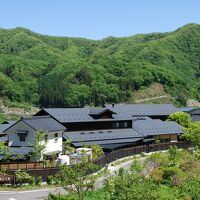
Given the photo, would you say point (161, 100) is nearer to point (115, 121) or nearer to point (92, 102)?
point (92, 102)

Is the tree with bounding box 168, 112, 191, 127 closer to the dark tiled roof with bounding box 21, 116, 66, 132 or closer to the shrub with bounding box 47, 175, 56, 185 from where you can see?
the dark tiled roof with bounding box 21, 116, 66, 132

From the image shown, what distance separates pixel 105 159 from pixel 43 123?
7496mm

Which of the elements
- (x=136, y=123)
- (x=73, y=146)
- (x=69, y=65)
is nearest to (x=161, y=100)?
(x=69, y=65)

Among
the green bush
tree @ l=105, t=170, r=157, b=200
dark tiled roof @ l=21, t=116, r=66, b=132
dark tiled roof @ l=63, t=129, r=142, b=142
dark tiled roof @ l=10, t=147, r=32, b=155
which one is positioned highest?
dark tiled roof @ l=21, t=116, r=66, b=132

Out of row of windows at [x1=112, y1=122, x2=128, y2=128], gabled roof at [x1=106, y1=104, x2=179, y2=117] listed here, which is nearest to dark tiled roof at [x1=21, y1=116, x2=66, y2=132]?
row of windows at [x1=112, y1=122, x2=128, y2=128]

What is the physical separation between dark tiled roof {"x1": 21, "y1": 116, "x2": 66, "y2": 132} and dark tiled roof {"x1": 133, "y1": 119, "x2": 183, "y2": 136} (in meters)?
13.6

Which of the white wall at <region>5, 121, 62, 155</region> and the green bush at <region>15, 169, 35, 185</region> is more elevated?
the white wall at <region>5, 121, 62, 155</region>

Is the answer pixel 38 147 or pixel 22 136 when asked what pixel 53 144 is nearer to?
pixel 22 136

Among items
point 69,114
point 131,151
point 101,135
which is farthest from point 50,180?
point 69,114

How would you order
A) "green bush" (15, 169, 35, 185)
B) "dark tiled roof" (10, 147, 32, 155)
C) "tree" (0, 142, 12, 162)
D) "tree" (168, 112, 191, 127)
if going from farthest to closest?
"tree" (168, 112, 191, 127) → "dark tiled roof" (10, 147, 32, 155) → "tree" (0, 142, 12, 162) → "green bush" (15, 169, 35, 185)

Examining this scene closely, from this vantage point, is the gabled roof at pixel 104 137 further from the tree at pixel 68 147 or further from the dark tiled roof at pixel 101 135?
the tree at pixel 68 147

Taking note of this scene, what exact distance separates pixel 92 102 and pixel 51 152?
10694cm

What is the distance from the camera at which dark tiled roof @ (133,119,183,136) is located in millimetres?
55347

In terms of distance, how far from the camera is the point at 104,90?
15188 cm
